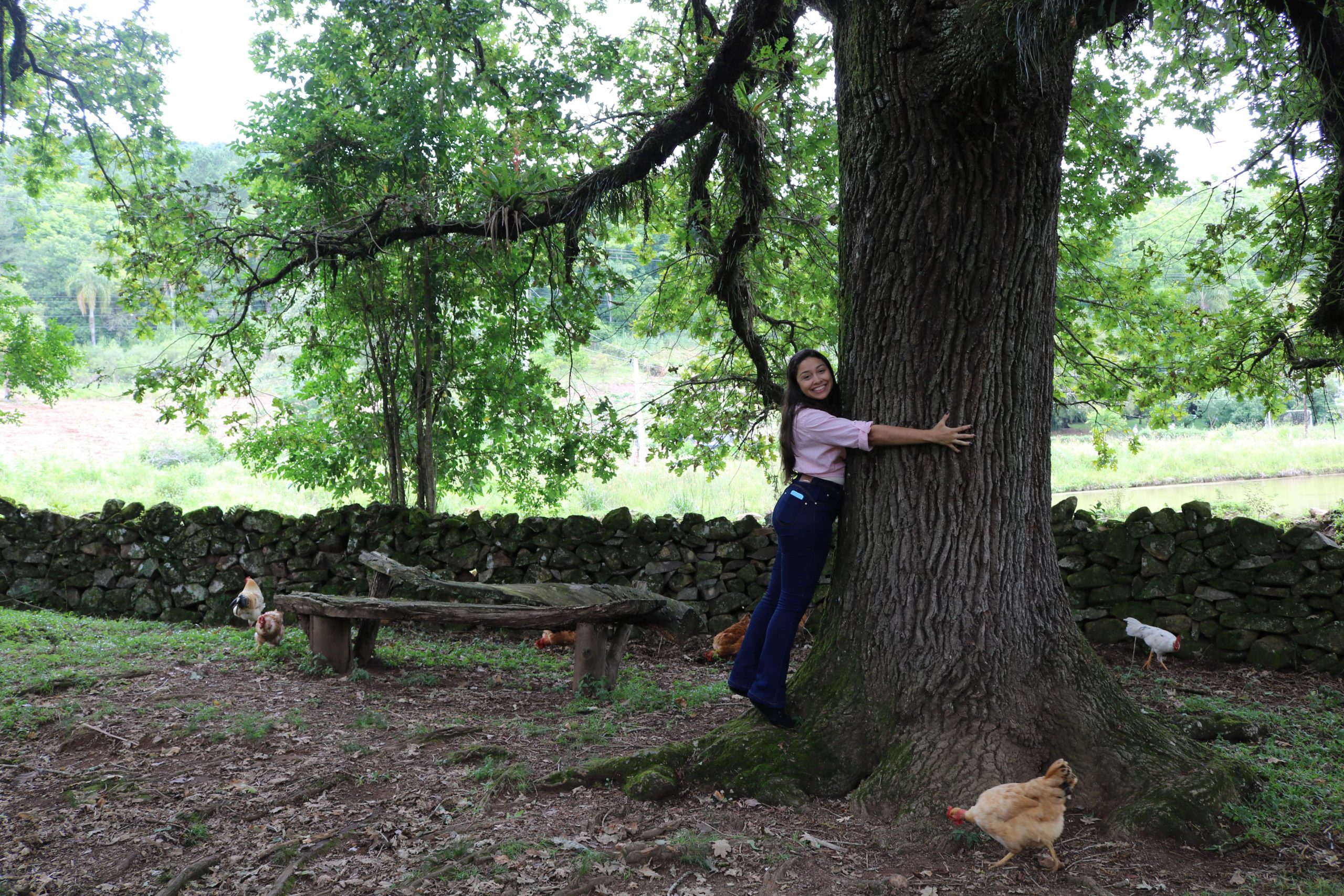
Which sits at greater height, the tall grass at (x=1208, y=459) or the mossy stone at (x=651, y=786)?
the tall grass at (x=1208, y=459)

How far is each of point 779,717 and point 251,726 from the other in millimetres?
2762

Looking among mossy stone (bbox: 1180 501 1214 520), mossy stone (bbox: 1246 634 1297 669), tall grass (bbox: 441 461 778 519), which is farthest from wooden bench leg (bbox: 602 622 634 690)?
tall grass (bbox: 441 461 778 519)

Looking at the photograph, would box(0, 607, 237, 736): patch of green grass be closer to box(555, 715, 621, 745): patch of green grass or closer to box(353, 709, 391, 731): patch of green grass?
box(353, 709, 391, 731): patch of green grass

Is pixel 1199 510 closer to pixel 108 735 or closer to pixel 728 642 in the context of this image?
pixel 728 642

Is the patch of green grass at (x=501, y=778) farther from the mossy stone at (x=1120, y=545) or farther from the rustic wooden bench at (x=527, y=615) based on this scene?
the mossy stone at (x=1120, y=545)

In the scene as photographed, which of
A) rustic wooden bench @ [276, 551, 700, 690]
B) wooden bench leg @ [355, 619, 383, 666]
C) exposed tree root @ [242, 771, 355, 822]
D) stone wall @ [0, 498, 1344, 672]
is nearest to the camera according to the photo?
exposed tree root @ [242, 771, 355, 822]

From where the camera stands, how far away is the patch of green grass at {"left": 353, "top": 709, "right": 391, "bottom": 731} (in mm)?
4561

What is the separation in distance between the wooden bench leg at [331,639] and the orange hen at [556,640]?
68.3 inches

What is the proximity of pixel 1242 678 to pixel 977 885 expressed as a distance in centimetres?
387

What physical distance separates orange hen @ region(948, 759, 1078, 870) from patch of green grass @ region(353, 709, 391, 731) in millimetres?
3024

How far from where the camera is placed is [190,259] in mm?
8172

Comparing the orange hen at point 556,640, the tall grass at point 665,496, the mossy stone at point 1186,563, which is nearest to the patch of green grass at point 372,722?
the orange hen at point 556,640

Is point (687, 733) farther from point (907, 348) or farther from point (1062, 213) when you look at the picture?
point (1062, 213)

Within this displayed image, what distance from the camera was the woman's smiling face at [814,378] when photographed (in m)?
3.96
